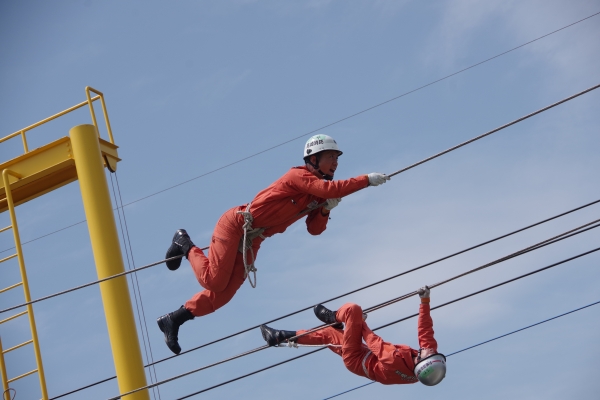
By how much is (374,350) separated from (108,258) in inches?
123

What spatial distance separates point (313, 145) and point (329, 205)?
0.74 m

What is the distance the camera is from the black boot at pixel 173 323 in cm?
1205

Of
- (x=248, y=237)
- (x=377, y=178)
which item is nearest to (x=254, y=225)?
(x=248, y=237)

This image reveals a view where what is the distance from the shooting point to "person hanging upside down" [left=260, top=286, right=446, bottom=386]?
1130 centimetres

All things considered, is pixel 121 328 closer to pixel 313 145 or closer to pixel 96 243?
pixel 96 243

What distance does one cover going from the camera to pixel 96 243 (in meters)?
12.3

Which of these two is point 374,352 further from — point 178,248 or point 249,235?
point 178,248

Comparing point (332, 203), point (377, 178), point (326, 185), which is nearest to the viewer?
point (377, 178)

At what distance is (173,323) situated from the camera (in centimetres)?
1206

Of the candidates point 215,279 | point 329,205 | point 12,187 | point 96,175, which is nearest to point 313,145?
point 329,205

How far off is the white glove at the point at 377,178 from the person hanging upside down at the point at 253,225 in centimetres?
49

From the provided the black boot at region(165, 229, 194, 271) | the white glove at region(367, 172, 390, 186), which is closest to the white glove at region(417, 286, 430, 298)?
the white glove at region(367, 172, 390, 186)

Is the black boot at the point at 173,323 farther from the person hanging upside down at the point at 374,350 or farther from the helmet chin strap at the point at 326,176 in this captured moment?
the helmet chin strap at the point at 326,176

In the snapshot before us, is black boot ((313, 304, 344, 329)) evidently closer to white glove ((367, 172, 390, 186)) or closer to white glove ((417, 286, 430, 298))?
white glove ((417, 286, 430, 298))
